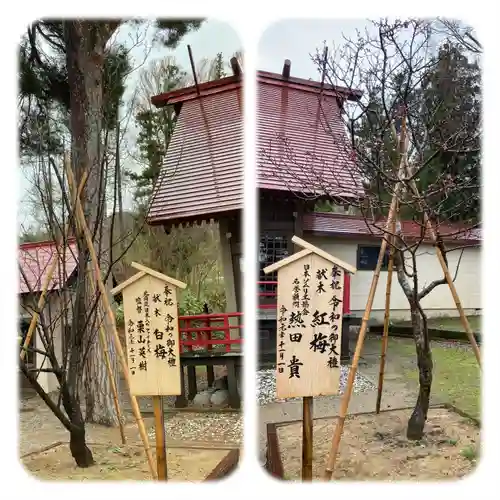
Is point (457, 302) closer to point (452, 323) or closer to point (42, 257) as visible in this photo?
point (452, 323)

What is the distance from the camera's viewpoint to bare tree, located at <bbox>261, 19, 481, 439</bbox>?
4.41ft

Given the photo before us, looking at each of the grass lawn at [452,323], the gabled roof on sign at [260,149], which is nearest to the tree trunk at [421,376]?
the grass lawn at [452,323]

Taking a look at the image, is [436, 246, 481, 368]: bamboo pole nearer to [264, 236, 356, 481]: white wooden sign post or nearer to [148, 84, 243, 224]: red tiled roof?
[264, 236, 356, 481]: white wooden sign post

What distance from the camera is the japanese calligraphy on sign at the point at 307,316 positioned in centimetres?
114

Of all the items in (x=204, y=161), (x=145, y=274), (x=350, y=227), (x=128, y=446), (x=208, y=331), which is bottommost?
(x=128, y=446)

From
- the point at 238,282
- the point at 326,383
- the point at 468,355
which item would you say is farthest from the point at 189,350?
the point at 468,355

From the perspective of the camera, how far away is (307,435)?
47.4 inches

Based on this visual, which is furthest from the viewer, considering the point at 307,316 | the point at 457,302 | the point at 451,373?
the point at 451,373

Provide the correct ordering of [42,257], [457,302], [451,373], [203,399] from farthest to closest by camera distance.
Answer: [451,373] < [203,399] < [42,257] < [457,302]

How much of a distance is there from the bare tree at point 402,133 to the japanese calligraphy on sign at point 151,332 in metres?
0.50

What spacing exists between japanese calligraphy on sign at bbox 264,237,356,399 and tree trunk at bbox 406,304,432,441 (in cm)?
60

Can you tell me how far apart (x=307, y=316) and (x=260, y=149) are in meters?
0.53

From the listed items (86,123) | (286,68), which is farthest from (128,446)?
(286,68)
